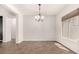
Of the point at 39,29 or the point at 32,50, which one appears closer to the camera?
the point at 32,50

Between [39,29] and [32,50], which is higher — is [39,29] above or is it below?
above

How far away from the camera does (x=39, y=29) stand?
11406 mm

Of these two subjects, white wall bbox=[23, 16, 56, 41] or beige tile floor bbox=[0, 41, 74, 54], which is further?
white wall bbox=[23, 16, 56, 41]

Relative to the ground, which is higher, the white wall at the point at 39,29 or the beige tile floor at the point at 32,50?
the white wall at the point at 39,29

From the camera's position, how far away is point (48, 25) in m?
11.3

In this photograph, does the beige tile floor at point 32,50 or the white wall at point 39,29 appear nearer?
the beige tile floor at point 32,50

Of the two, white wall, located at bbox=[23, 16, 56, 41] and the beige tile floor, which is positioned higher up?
white wall, located at bbox=[23, 16, 56, 41]

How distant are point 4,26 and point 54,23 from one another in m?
4.69

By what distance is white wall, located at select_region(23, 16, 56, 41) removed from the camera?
11305mm

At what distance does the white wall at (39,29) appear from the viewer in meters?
11.3
